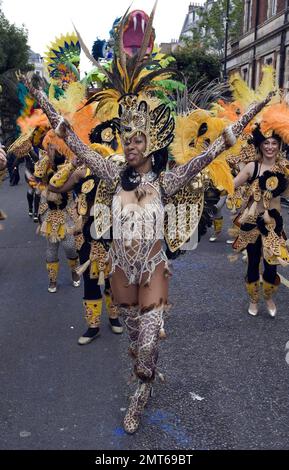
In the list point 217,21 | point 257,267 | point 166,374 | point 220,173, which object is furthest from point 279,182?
point 217,21

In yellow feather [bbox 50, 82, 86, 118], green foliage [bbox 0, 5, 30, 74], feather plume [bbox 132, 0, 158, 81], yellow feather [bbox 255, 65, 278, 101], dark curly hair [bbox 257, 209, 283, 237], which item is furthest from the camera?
green foliage [bbox 0, 5, 30, 74]

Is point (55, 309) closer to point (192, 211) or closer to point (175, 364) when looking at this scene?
point (175, 364)

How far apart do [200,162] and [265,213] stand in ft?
6.55

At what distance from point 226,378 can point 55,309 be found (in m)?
2.32

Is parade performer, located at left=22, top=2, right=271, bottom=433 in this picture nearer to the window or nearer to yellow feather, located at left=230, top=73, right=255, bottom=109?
yellow feather, located at left=230, top=73, right=255, bottom=109

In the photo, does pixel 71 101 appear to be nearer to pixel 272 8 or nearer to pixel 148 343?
pixel 148 343

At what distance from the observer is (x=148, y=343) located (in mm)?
2891

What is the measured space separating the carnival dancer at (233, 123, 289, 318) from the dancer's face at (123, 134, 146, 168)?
204 centimetres

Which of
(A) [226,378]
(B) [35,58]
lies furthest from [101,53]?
(B) [35,58]

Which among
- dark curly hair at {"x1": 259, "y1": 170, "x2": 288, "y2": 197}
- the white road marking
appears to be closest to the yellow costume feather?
dark curly hair at {"x1": 259, "y1": 170, "x2": 288, "y2": 197}

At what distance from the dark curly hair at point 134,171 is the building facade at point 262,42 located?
19369mm

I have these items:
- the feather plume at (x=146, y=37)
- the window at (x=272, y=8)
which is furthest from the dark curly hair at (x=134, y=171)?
the window at (x=272, y=8)

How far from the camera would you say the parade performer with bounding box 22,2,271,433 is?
2.96 m

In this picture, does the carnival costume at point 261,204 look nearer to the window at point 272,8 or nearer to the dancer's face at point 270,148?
the dancer's face at point 270,148
